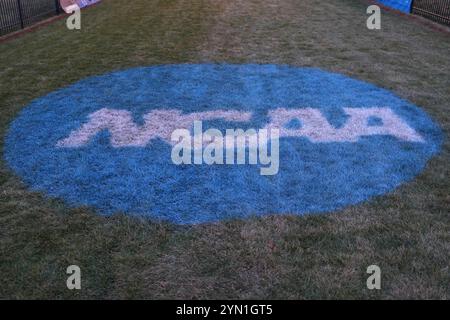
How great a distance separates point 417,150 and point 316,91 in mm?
2339

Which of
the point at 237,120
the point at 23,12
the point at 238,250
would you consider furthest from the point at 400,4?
the point at 238,250

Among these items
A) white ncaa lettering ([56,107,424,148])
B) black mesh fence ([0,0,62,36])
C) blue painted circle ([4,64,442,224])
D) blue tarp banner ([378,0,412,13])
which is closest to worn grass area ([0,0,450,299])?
blue painted circle ([4,64,442,224])

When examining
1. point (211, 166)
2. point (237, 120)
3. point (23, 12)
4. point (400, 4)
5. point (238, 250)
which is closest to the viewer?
point (238, 250)

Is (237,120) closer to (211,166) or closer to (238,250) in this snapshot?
(211,166)

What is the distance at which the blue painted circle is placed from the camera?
432 centimetres

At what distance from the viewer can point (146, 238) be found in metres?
3.78

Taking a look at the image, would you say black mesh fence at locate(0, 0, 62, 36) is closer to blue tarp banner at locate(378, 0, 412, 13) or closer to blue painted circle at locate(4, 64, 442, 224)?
blue painted circle at locate(4, 64, 442, 224)

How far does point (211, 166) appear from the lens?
4961mm

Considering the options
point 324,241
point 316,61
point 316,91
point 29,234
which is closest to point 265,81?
point 316,91

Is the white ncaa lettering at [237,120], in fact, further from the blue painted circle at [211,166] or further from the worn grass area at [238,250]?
the worn grass area at [238,250]

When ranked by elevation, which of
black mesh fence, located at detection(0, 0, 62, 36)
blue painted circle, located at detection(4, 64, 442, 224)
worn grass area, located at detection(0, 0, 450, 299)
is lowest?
blue painted circle, located at detection(4, 64, 442, 224)

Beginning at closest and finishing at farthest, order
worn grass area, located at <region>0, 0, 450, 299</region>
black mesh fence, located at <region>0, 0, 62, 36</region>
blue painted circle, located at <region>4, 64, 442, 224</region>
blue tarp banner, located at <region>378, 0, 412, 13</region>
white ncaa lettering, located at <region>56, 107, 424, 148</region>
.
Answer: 1. worn grass area, located at <region>0, 0, 450, 299</region>
2. blue painted circle, located at <region>4, 64, 442, 224</region>
3. white ncaa lettering, located at <region>56, 107, 424, 148</region>
4. black mesh fence, located at <region>0, 0, 62, 36</region>
5. blue tarp banner, located at <region>378, 0, 412, 13</region>

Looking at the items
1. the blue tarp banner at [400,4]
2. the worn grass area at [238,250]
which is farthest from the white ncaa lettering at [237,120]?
the blue tarp banner at [400,4]
